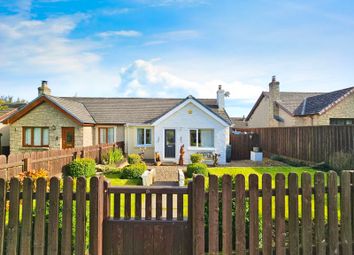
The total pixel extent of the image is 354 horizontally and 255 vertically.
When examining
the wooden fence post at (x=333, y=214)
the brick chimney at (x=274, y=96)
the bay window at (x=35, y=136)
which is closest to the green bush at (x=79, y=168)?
the bay window at (x=35, y=136)

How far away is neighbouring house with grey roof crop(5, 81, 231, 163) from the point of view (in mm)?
20500

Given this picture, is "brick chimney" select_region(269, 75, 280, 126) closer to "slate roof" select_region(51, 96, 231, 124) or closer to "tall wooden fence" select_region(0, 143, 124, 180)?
"slate roof" select_region(51, 96, 231, 124)

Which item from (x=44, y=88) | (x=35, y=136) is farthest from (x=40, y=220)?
(x=44, y=88)

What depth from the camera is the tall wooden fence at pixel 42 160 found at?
10.0 m

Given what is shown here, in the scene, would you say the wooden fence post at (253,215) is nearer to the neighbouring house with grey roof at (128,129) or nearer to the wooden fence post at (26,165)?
the wooden fence post at (26,165)

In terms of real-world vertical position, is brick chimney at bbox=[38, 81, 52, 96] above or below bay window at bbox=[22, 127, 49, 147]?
above

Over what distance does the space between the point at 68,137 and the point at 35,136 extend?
8.99 feet

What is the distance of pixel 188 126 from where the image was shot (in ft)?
67.6

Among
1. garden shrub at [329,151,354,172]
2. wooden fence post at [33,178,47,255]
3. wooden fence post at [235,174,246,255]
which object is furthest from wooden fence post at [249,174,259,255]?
garden shrub at [329,151,354,172]

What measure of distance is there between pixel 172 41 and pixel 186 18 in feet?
7.13

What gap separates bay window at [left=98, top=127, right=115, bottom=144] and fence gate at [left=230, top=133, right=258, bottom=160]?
36.2 feet

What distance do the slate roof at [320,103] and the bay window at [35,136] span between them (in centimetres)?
2234

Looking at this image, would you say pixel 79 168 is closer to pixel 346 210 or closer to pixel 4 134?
pixel 346 210

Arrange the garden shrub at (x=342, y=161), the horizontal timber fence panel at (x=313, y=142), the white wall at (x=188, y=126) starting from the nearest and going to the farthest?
the garden shrub at (x=342, y=161), the horizontal timber fence panel at (x=313, y=142), the white wall at (x=188, y=126)
